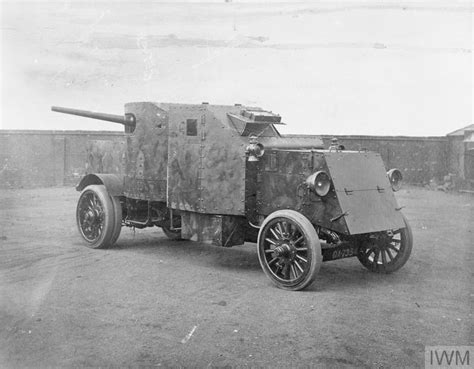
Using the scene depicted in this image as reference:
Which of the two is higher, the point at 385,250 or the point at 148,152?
the point at 148,152

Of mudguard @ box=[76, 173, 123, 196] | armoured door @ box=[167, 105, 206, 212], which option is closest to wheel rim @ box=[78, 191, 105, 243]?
mudguard @ box=[76, 173, 123, 196]

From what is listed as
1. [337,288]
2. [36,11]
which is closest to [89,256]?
[337,288]

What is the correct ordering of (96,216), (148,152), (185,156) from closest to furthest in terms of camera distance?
(185,156)
(148,152)
(96,216)

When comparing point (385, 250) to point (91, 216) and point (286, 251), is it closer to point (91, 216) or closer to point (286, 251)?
point (286, 251)

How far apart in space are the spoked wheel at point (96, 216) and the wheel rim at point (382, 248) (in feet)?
12.6

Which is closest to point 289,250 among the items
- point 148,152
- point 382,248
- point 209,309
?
point 209,309

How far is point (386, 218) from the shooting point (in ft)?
26.0

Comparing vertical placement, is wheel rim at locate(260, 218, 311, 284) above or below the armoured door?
below

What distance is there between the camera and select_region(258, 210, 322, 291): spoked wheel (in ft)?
23.4

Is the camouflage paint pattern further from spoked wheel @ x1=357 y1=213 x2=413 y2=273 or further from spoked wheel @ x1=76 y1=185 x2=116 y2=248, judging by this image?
spoked wheel @ x1=357 y1=213 x2=413 y2=273

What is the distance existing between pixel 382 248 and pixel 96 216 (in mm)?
4412

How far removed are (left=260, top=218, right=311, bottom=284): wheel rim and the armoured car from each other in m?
0.01

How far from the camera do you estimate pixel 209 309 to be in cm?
649

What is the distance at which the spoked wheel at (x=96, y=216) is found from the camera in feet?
31.7
